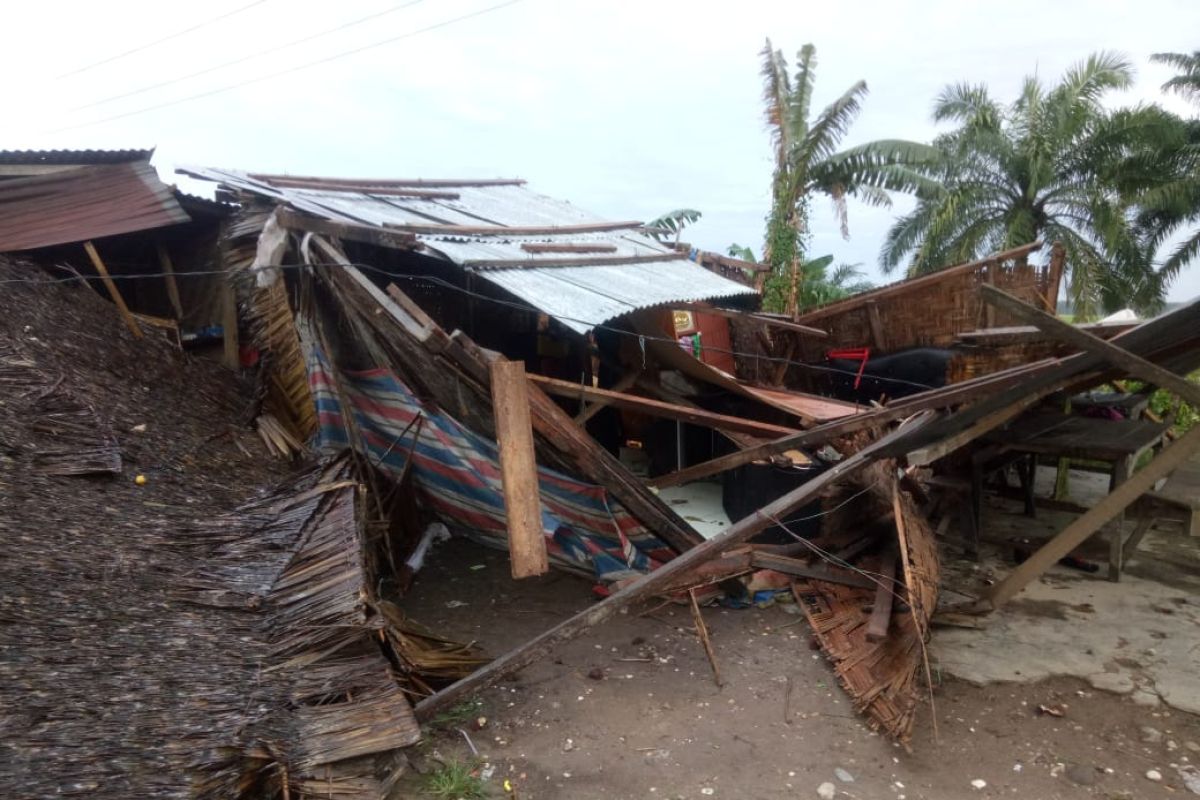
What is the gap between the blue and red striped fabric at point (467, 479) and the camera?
16.5ft

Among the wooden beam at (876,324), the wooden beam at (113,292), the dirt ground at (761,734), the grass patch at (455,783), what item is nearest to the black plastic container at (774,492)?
the dirt ground at (761,734)

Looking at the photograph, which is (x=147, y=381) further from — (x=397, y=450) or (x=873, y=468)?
(x=873, y=468)

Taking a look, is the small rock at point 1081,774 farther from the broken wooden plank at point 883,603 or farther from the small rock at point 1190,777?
the broken wooden plank at point 883,603

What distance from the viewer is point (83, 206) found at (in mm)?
6820

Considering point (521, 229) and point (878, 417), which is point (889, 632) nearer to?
point (878, 417)

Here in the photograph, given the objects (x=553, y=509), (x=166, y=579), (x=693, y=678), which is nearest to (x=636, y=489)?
(x=553, y=509)

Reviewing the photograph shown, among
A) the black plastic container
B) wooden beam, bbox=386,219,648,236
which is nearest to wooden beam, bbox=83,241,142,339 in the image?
wooden beam, bbox=386,219,648,236

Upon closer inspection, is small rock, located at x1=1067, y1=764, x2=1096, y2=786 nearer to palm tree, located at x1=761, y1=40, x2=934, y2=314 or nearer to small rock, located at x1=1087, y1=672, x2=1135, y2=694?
small rock, located at x1=1087, y1=672, x2=1135, y2=694

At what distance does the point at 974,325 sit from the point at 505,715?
7.28 metres

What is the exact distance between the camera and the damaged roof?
4.65 meters

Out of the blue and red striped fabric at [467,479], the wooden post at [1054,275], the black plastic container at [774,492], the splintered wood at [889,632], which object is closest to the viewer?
the splintered wood at [889,632]

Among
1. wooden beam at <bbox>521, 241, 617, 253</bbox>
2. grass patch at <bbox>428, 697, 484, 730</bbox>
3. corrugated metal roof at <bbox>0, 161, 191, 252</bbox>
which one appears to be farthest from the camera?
corrugated metal roof at <bbox>0, 161, 191, 252</bbox>

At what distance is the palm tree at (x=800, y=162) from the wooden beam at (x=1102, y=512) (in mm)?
10993

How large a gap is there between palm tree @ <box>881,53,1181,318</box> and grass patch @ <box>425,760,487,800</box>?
56.0 ft
